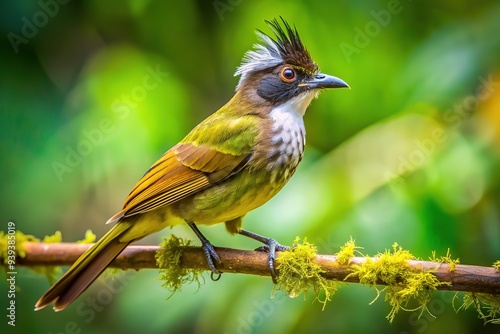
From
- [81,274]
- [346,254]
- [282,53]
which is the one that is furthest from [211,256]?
[282,53]

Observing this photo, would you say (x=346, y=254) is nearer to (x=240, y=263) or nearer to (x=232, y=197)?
(x=240, y=263)

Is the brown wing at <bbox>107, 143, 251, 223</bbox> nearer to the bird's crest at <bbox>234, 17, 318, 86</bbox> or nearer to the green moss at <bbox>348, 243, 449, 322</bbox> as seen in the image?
the bird's crest at <bbox>234, 17, 318, 86</bbox>

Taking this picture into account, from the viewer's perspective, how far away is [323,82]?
334cm

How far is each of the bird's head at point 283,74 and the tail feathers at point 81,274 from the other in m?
1.04

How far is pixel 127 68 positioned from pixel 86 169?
0.79 meters

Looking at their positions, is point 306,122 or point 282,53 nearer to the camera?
point 282,53

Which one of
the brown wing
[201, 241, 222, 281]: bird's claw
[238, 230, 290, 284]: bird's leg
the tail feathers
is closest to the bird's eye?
the brown wing

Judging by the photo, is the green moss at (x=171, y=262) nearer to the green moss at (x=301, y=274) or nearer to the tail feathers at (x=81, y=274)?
the tail feathers at (x=81, y=274)

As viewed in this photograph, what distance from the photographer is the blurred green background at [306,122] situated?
3389mm

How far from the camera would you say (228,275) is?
3.60 metres

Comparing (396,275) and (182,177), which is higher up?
(182,177)

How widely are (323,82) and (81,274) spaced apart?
5.07 ft

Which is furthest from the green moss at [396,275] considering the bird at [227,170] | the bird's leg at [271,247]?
the bird at [227,170]

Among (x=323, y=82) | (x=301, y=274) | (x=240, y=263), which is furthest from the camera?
(x=323, y=82)
